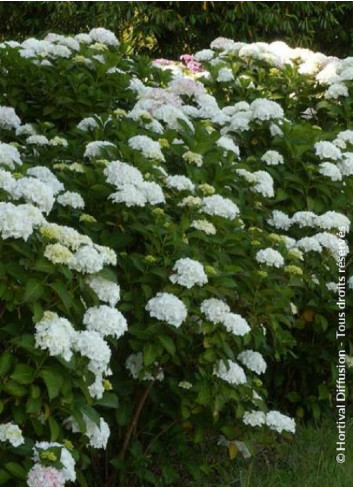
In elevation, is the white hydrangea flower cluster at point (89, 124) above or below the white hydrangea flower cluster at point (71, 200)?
below

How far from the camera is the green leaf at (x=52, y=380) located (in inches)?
98.0

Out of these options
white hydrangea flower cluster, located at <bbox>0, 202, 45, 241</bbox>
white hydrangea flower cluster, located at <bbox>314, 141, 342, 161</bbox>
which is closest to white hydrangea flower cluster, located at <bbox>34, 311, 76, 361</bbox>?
white hydrangea flower cluster, located at <bbox>0, 202, 45, 241</bbox>

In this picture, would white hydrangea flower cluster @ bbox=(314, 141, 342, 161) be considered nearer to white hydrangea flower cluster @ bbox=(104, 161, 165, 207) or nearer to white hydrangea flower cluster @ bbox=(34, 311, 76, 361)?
white hydrangea flower cluster @ bbox=(104, 161, 165, 207)

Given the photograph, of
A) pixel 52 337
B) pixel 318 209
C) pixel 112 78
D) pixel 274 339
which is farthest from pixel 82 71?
pixel 52 337

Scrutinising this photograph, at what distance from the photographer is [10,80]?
445 centimetres

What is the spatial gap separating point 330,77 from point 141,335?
2.94 metres

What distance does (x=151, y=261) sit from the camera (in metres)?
3.09

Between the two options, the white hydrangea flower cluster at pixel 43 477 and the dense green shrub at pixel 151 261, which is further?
the dense green shrub at pixel 151 261

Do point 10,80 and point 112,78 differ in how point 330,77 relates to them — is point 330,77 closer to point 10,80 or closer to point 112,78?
point 112,78

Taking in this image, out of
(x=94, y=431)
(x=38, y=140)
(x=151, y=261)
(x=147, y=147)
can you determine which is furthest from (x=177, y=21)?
(x=94, y=431)

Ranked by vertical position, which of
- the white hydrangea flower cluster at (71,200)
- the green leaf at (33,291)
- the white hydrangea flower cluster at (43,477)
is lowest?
the white hydrangea flower cluster at (43,477)

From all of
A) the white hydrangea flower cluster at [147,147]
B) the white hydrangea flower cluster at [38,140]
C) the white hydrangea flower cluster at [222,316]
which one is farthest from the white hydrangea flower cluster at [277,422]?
the white hydrangea flower cluster at [38,140]

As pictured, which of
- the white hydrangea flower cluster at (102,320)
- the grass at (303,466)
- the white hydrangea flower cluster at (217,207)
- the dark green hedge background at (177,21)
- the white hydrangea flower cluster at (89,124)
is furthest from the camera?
the dark green hedge background at (177,21)

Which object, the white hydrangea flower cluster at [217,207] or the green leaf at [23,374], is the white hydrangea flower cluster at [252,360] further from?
the green leaf at [23,374]
